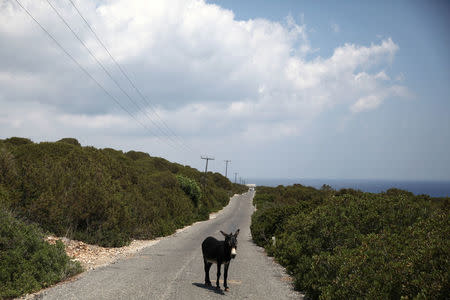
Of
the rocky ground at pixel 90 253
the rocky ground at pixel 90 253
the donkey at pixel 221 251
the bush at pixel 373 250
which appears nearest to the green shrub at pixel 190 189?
the rocky ground at pixel 90 253

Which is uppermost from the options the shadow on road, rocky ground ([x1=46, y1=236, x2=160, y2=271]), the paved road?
the shadow on road

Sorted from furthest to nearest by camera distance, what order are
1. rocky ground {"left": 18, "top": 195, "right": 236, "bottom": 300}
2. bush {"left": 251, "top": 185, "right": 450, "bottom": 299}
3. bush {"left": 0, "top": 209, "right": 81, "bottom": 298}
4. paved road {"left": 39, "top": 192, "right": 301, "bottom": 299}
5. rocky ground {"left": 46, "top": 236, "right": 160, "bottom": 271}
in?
rocky ground {"left": 46, "top": 236, "right": 160, "bottom": 271} → rocky ground {"left": 18, "top": 195, "right": 236, "bottom": 300} → bush {"left": 0, "top": 209, "right": 81, "bottom": 298} → paved road {"left": 39, "top": 192, "right": 301, "bottom": 299} → bush {"left": 251, "top": 185, "right": 450, "bottom": 299}

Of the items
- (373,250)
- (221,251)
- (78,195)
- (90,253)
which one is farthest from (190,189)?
(373,250)

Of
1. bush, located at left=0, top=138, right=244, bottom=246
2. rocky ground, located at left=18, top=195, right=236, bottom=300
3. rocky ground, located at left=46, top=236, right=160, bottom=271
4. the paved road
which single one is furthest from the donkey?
bush, located at left=0, top=138, right=244, bottom=246

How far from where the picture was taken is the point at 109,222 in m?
20.2

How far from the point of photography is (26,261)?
1046 cm

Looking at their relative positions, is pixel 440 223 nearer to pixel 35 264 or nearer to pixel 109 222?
pixel 35 264

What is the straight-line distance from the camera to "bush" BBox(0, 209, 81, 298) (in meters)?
9.49

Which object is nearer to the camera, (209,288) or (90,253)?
(209,288)

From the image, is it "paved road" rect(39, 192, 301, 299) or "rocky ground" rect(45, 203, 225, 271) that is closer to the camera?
"paved road" rect(39, 192, 301, 299)

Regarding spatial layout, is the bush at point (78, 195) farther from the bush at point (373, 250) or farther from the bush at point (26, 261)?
the bush at point (373, 250)

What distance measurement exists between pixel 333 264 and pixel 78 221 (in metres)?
14.8

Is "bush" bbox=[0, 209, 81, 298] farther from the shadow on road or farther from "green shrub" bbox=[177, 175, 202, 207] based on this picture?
"green shrub" bbox=[177, 175, 202, 207]

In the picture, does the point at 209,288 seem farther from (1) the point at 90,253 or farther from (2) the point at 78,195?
(2) the point at 78,195
